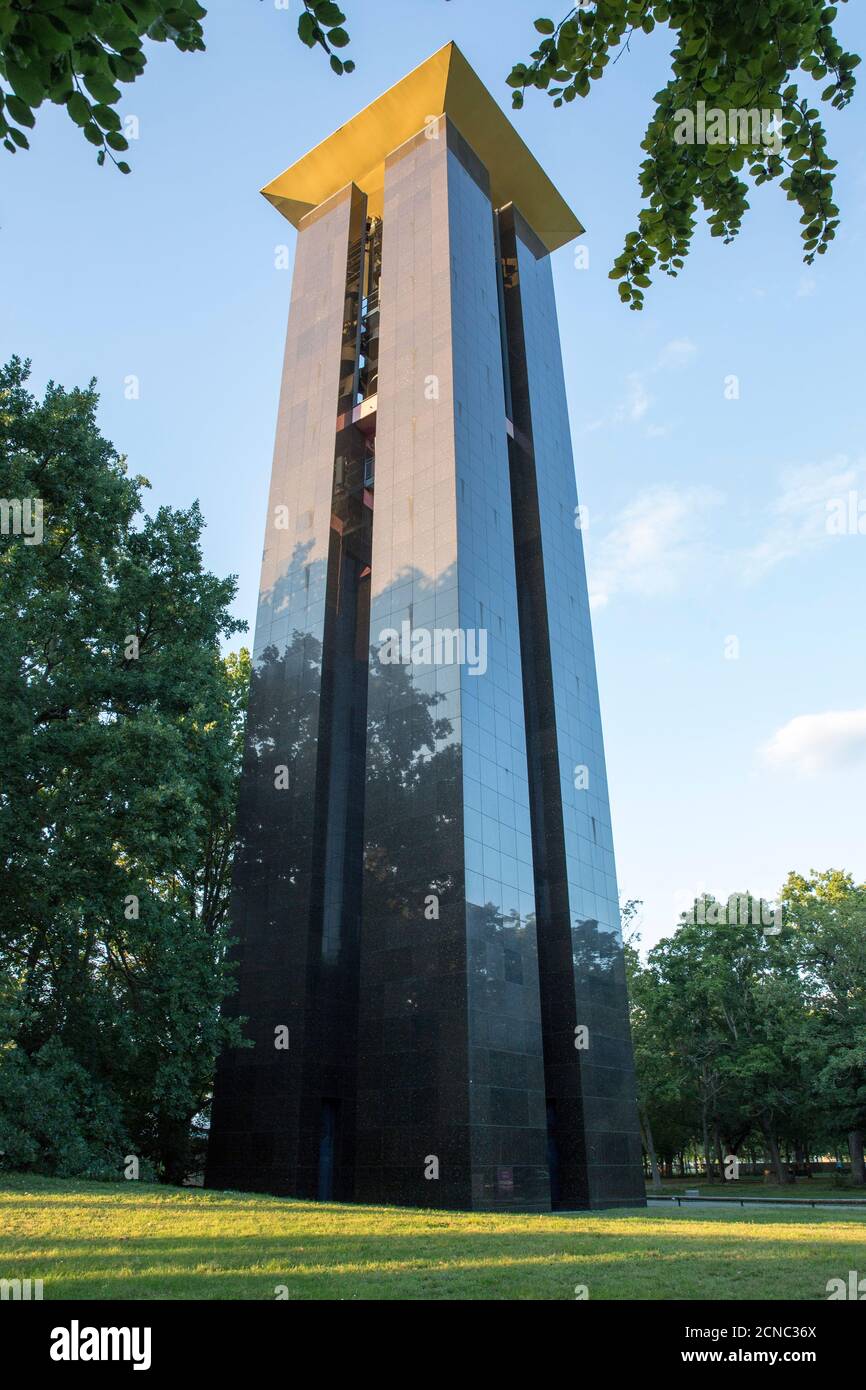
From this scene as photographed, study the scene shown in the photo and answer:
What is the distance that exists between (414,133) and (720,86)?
3452cm

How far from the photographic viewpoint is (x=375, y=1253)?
9.88 meters

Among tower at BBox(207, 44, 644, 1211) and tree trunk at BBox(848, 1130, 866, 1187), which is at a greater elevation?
tower at BBox(207, 44, 644, 1211)

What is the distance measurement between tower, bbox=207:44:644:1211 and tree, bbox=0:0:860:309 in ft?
57.0

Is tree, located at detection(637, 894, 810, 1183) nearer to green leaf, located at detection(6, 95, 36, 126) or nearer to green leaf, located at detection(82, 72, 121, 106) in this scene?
green leaf, located at detection(82, 72, 121, 106)

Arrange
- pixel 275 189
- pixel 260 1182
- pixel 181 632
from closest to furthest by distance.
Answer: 1. pixel 260 1182
2. pixel 181 632
3. pixel 275 189

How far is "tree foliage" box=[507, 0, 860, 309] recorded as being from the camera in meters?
5.19

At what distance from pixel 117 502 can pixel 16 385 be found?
388 cm

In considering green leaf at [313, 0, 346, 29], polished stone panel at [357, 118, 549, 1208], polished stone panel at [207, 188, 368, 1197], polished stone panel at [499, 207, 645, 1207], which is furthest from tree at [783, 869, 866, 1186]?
green leaf at [313, 0, 346, 29]

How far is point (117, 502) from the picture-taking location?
23766mm

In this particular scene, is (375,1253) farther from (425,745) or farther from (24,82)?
(425,745)

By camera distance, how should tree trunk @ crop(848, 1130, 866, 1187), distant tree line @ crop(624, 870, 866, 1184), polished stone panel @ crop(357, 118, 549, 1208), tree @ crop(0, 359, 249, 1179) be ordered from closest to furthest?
tree @ crop(0, 359, 249, 1179), polished stone panel @ crop(357, 118, 549, 1208), distant tree line @ crop(624, 870, 866, 1184), tree trunk @ crop(848, 1130, 866, 1187)

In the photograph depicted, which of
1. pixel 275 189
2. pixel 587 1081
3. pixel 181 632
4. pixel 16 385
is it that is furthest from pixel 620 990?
pixel 275 189

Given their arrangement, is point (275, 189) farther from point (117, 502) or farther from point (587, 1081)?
point (587, 1081)

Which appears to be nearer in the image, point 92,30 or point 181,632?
point 92,30
